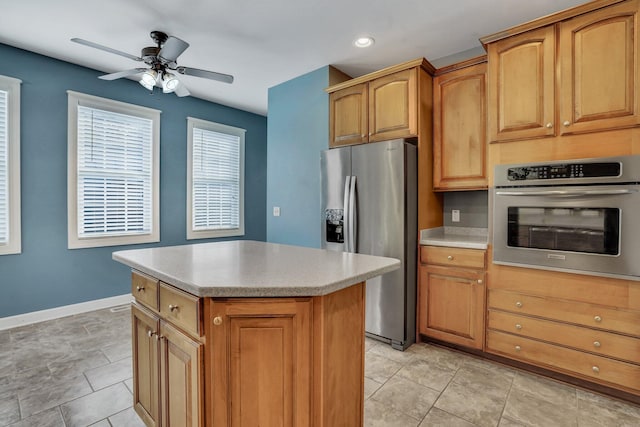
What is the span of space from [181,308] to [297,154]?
270cm

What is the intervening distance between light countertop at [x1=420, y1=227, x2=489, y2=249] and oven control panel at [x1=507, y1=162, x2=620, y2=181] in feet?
1.91

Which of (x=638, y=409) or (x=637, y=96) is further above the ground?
(x=637, y=96)

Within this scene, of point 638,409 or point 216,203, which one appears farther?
point 216,203

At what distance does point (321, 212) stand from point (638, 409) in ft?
8.53

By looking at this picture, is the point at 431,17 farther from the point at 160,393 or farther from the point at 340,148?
the point at 160,393

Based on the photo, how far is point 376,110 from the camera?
3012 millimetres

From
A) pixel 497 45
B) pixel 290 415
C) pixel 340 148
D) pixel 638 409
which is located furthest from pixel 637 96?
pixel 290 415

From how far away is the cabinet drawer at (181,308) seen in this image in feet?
3.89

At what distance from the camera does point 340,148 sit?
121 inches

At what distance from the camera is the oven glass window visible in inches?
78.1

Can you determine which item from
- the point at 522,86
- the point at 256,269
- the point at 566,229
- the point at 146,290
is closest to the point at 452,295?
the point at 566,229

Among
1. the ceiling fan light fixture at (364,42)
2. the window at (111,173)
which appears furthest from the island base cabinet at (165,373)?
the ceiling fan light fixture at (364,42)

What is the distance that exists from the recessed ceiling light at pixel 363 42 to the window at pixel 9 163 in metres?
3.33

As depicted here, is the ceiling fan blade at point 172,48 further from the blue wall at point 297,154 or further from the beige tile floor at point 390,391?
the beige tile floor at point 390,391
